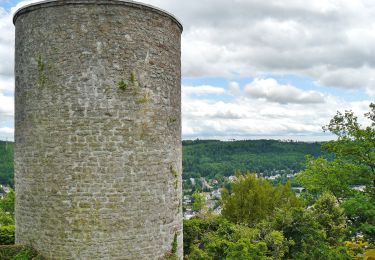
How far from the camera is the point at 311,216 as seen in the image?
1684 cm

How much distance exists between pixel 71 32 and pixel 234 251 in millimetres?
7987

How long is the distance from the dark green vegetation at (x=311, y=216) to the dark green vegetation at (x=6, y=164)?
185 ft

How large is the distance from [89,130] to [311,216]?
1094 centimetres

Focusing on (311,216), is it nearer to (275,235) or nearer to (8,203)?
(275,235)

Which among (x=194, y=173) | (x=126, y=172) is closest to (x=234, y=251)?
(x=126, y=172)

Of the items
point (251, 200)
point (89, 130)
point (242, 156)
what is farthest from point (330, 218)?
point (242, 156)

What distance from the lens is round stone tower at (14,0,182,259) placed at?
413 inches

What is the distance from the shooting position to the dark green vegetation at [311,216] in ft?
45.9

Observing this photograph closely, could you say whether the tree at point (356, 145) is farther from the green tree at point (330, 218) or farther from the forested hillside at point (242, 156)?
the forested hillside at point (242, 156)

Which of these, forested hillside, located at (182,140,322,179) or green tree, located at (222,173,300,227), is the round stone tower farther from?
forested hillside, located at (182,140,322,179)

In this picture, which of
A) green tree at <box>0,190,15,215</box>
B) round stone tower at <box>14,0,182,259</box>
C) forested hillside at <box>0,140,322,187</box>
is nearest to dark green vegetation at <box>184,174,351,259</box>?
round stone tower at <box>14,0,182,259</box>

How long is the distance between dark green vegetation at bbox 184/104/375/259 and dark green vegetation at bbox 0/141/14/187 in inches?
2219

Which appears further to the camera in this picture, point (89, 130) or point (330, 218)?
point (330, 218)

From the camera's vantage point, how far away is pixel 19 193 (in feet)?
37.8
